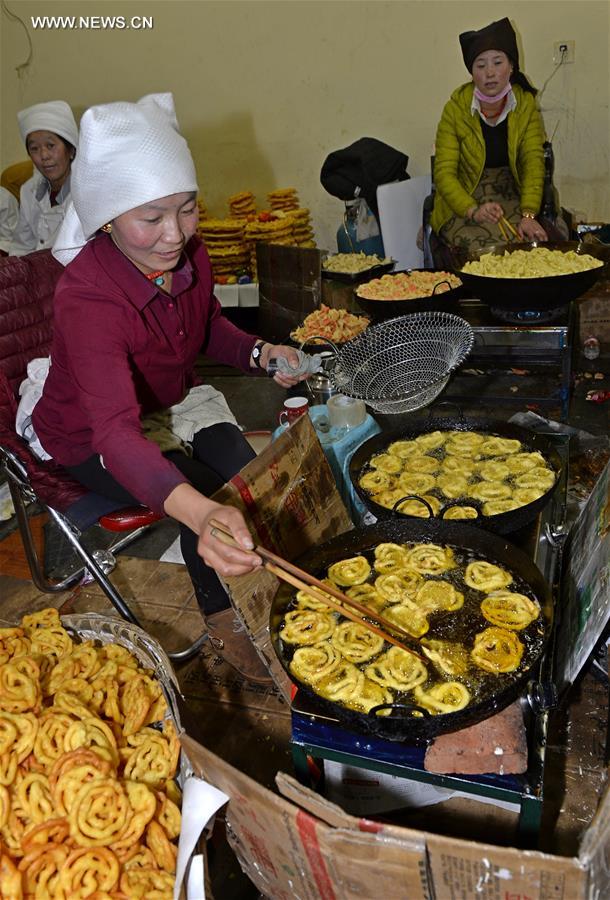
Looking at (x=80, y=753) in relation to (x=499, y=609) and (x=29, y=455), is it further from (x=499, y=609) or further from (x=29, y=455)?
(x=29, y=455)

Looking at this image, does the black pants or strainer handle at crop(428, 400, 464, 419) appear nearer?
the black pants

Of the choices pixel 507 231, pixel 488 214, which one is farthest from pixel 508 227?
pixel 488 214

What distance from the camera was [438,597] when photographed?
205 cm

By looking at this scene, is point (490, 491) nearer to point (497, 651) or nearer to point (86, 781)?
point (497, 651)

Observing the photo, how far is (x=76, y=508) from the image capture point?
2.73m

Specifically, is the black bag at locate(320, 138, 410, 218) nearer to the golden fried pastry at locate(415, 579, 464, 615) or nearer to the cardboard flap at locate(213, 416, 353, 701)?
the cardboard flap at locate(213, 416, 353, 701)

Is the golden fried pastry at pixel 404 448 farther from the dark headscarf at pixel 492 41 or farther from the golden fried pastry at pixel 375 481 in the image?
the dark headscarf at pixel 492 41

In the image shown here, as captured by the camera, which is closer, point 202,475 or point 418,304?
point 202,475

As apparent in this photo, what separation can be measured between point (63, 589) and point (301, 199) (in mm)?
6048

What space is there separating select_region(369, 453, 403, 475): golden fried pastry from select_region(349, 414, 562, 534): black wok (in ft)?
0.12

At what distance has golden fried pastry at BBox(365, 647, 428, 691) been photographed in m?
1.80

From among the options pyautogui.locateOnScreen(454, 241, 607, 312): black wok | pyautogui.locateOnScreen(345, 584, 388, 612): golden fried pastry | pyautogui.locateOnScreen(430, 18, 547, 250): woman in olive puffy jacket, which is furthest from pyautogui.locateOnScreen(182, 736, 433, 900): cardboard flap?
pyautogui.locateOnScreen(430, 18, 547, 250): woman in olive puffy jacket

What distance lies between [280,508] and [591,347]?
12.6 feet

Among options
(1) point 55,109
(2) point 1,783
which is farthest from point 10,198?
(2) point 1,783
